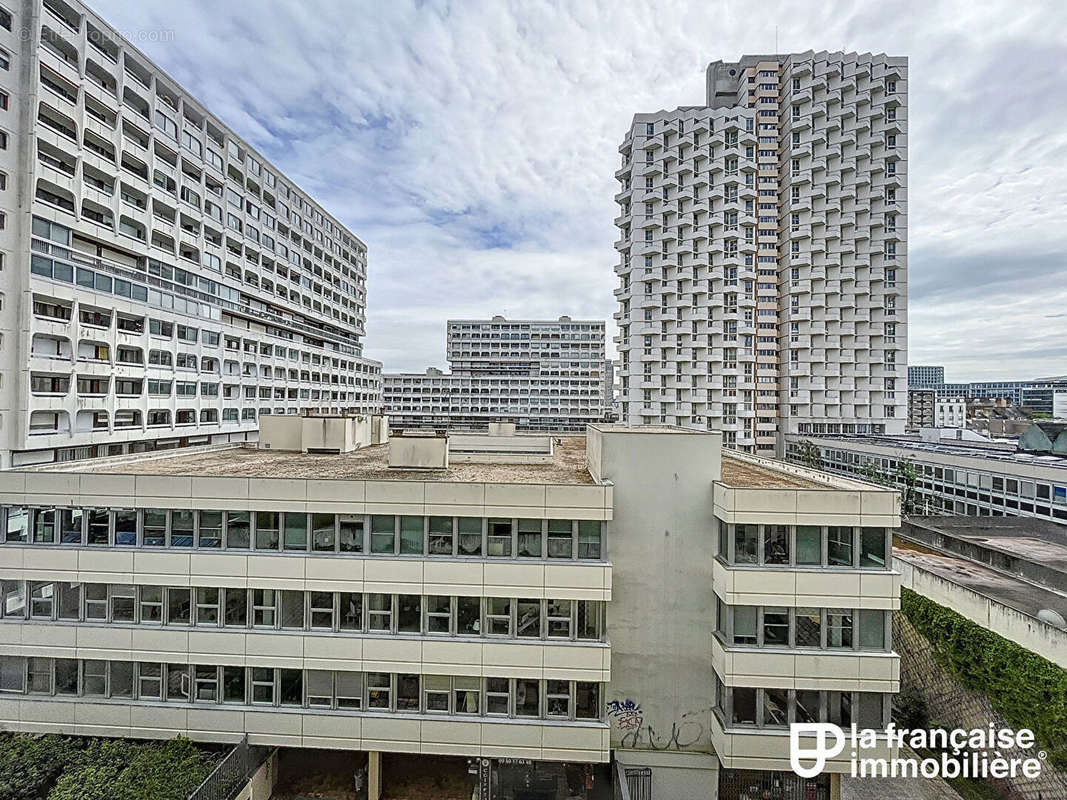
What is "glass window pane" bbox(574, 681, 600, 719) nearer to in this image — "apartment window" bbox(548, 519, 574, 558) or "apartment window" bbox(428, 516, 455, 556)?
"apartment window" bbox(548, 519, 574, 558)

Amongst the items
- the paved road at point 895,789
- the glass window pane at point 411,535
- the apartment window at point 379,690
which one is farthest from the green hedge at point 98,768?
the paved road at point 895,789

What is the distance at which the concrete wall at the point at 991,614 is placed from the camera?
46.8 ft

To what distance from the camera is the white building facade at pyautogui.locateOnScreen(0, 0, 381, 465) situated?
27.9m

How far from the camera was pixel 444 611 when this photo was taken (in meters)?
14.7

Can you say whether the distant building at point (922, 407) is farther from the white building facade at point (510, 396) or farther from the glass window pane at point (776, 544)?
the glass window pane at point (776, 544)

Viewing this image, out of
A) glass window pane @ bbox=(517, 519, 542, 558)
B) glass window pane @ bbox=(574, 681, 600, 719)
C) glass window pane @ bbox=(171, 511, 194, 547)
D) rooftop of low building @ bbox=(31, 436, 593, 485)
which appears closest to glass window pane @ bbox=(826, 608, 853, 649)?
glass window pane @ bbox=(574, 681, 600, 719)

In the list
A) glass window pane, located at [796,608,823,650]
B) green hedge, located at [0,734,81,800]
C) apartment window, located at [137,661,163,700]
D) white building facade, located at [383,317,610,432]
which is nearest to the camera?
green hedge, located at [0,734,81,800]

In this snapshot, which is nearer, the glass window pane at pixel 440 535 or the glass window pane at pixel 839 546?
the glass window pane at pixel 839 546

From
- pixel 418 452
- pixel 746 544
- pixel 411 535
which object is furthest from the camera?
pixel 418 452

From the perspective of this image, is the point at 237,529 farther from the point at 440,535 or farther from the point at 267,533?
the point at 440,535

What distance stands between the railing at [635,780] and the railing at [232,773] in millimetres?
10954

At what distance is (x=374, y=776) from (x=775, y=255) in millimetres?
67072

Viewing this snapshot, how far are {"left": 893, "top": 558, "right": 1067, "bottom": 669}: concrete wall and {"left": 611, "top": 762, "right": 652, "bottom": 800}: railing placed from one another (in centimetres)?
1234

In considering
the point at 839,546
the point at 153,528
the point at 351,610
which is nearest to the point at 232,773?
the point at 351,610
